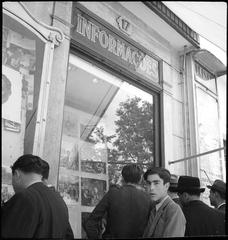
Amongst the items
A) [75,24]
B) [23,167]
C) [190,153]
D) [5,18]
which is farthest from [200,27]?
[190,153]

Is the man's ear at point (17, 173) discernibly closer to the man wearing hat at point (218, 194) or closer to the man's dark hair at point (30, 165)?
the man's dark hair at point (30, 165)

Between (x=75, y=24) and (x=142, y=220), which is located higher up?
(x=75, y=24)

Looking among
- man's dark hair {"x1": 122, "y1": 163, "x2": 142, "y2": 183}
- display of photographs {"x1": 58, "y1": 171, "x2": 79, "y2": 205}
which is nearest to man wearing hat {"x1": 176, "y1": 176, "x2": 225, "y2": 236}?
man's dark hair {"x1": 122, "y1": 163, "x2": 142, "y2": 183}

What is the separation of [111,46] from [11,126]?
1908mm

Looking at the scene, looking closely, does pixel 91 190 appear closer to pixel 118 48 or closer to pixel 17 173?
pixel 17 173

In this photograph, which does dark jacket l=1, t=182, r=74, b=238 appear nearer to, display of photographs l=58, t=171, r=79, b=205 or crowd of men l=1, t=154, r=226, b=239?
crowd of men l=1, t=154, r=226, b=239

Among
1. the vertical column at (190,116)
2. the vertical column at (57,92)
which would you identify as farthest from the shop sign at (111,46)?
the vertical column at (190,116)

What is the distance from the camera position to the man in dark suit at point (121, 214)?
2.27 metres

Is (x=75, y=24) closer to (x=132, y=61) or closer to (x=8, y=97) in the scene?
(x=132, y=61)

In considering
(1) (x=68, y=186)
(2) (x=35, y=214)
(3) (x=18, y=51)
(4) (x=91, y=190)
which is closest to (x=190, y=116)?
(4) (x=91, y=190)

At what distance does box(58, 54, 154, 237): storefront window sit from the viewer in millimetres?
3283

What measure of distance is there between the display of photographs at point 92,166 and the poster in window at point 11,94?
40.7 inches

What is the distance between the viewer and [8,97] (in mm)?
2553

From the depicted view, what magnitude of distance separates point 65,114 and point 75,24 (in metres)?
1.06
